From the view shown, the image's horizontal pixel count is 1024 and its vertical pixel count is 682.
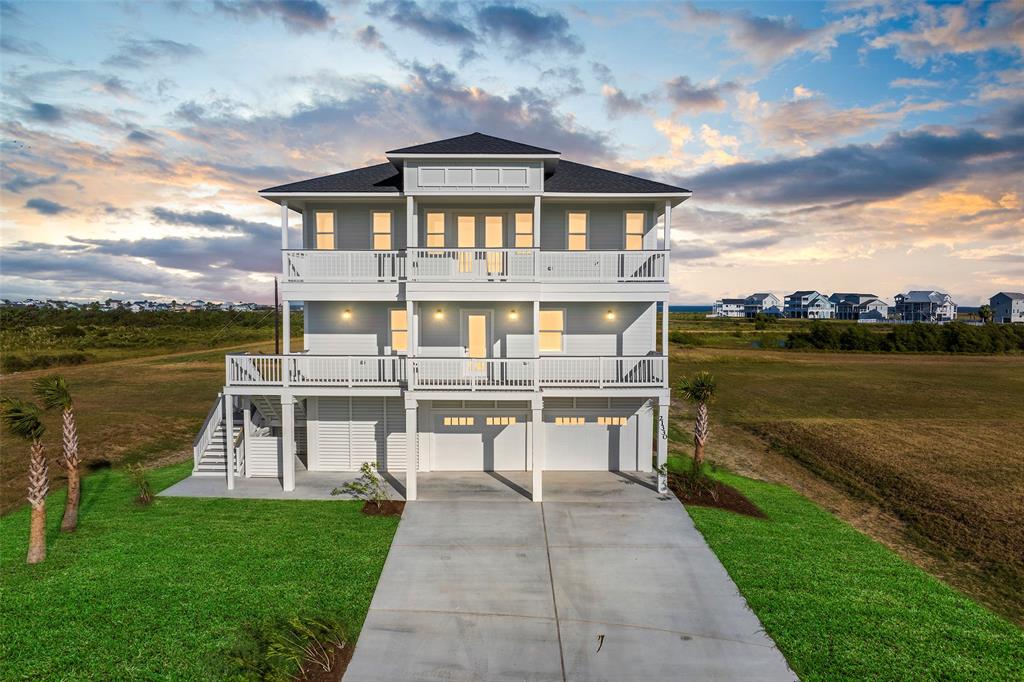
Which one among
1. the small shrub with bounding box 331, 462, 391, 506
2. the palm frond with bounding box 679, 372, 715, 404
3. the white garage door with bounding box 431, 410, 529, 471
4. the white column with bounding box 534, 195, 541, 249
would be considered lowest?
the small shrub with bounding box 331, 462, 391, 506

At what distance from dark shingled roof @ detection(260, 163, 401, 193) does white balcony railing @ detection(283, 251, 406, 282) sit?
199 centimetres

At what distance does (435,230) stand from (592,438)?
28.0 ft

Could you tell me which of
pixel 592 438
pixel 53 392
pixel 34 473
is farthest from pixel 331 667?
pixel 592 438

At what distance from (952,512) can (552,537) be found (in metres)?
11.3

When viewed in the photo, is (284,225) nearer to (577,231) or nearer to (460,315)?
(460,315)

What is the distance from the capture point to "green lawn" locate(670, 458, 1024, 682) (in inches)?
303

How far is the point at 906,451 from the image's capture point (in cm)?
2062

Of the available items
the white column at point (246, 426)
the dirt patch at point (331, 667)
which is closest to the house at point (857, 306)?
the white column at point (246, 426)

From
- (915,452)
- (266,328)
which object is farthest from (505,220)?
(266,328)

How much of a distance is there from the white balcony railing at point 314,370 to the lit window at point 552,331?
4.57 metres

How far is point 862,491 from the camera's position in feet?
52.8

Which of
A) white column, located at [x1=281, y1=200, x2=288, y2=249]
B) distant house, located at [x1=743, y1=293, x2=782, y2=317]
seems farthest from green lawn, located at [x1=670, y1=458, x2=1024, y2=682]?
distant house, located at [x1=743, y1=293, x2=782, y2=317]

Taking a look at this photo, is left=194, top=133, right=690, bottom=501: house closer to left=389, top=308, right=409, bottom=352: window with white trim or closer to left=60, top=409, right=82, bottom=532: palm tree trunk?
left=389, top=308, right=409, bottom=352: window with white trim

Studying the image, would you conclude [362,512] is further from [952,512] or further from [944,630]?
[952,512]
